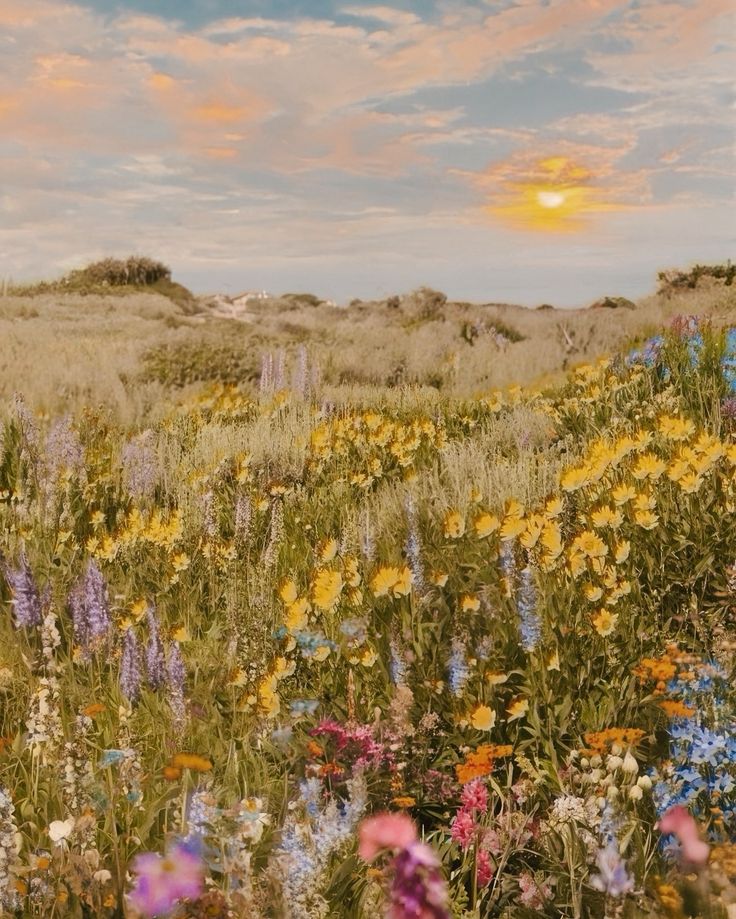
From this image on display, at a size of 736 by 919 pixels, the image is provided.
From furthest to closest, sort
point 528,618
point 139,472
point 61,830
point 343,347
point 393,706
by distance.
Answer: point 343,347, point 139,472, point 528,618, point 393,706, point 61,830

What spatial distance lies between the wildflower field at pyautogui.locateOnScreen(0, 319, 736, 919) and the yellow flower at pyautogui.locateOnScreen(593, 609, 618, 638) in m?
0.01

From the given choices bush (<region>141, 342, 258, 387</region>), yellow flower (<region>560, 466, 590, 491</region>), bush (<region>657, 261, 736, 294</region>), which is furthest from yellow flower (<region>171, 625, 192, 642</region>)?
bush (<region>657, 261, 736, 294</region>)

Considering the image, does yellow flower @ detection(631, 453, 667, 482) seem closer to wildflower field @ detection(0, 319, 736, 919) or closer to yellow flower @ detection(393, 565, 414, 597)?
wildflower field @ detection(0, 319, 736, 919)

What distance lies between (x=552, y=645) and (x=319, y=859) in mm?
1272

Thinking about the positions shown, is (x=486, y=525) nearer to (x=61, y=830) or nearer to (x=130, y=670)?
(x=130, y=670)

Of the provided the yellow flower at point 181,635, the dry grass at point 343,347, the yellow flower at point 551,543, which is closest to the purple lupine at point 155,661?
the yellow flower at point 181,635

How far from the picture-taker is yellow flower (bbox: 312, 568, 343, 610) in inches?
128

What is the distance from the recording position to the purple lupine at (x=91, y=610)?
3338 mm

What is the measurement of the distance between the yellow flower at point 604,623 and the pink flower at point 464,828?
2.44 feet

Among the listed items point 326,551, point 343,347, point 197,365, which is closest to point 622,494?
point 326,551

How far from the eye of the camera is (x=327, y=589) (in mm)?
3271

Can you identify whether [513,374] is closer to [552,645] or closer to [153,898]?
[552,645]

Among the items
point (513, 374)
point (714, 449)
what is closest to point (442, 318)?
point (513, 374)

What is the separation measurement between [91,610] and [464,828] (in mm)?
1561
